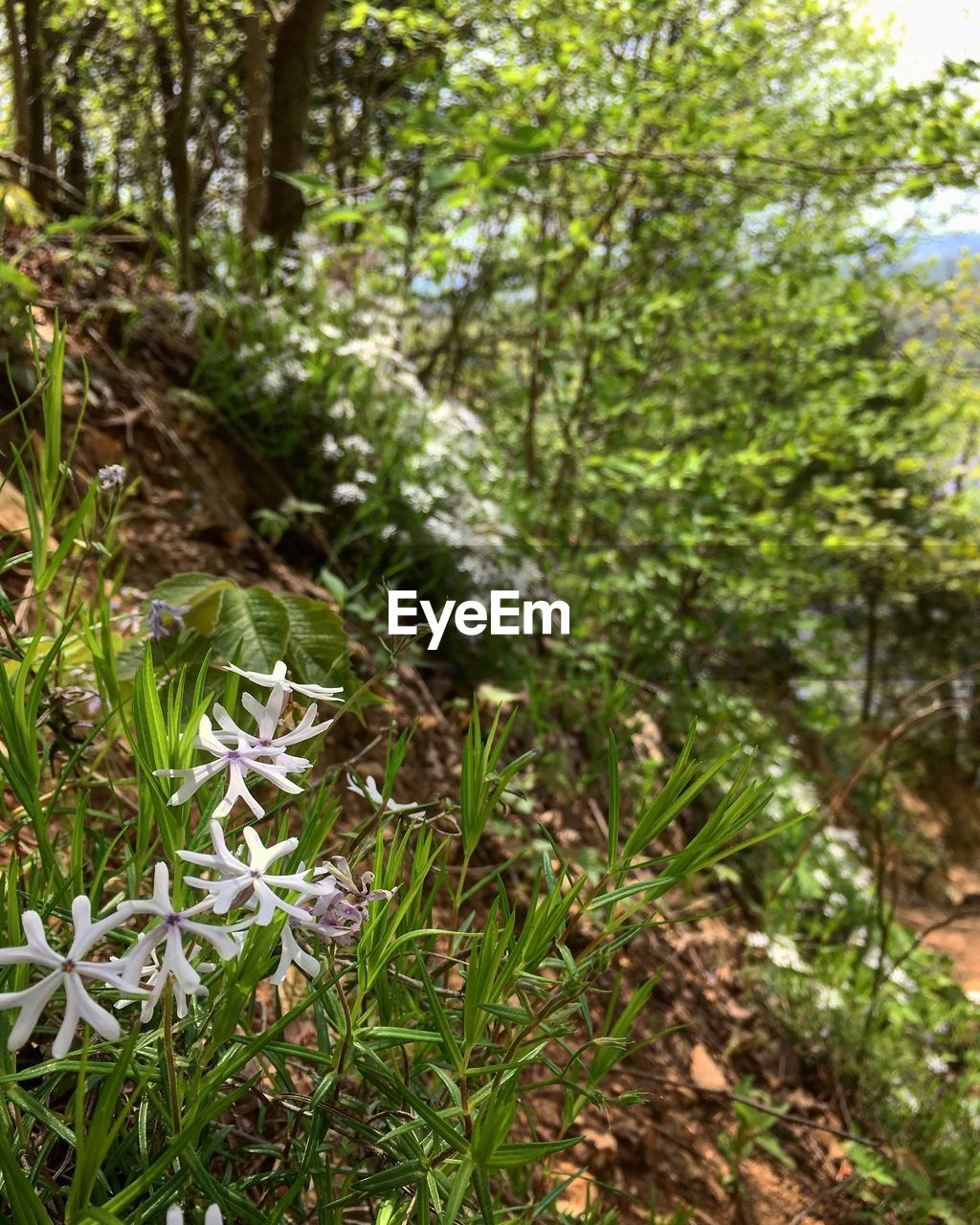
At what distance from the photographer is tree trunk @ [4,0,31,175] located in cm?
283

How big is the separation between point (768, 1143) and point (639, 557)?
2311 mm

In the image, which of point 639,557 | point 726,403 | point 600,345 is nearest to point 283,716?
point 639,557

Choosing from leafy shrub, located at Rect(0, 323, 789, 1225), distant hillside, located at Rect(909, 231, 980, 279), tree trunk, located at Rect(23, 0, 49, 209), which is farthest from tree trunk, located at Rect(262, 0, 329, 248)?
distant hillside, located at Rect(909, 231, 980, 279)

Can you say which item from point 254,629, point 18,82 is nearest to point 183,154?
point 18,82

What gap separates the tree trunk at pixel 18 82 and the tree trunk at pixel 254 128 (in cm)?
74

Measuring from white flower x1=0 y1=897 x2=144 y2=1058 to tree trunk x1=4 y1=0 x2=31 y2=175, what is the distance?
3.39 meters

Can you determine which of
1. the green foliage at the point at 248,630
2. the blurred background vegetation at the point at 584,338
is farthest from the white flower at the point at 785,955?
the green foliage at the point at 248,630

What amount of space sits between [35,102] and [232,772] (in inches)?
173

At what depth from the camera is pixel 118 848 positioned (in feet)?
3.59

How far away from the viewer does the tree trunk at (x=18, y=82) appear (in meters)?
2.83

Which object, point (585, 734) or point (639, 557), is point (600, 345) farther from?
point (585, 734)

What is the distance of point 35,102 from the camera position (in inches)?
149

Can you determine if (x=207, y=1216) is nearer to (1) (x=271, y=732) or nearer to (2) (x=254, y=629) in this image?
(1) (x=271, y=732)

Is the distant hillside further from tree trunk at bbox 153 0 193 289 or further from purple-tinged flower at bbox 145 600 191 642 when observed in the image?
purple-tinged flower at bbox 145 600 191 642
